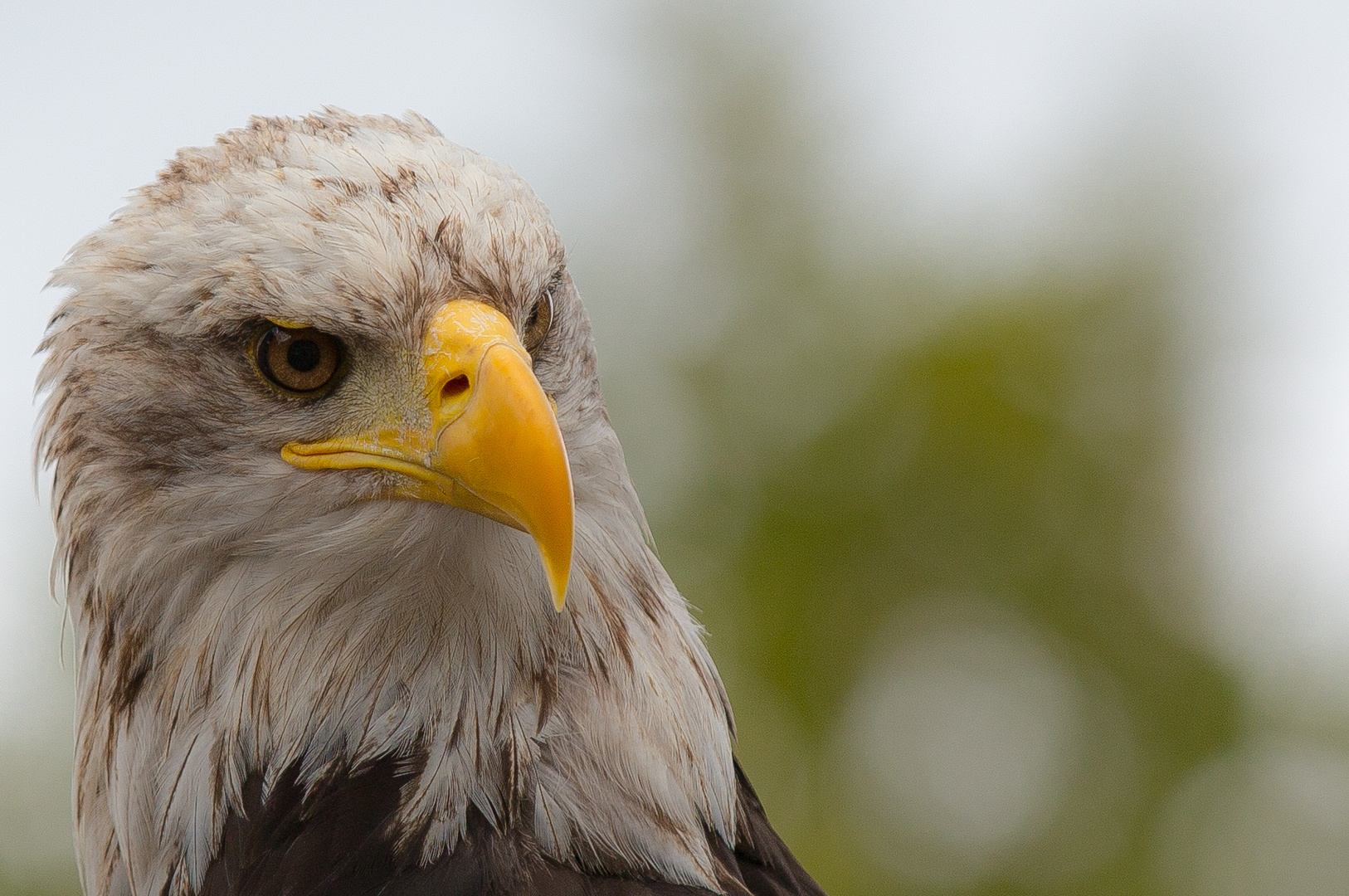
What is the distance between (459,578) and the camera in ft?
6.25

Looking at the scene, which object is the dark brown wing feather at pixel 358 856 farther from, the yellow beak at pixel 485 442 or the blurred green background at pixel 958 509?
the blurred green background at pixel 958 509

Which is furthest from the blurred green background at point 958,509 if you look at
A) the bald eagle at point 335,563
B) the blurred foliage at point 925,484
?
the bald eagle at point 335,563

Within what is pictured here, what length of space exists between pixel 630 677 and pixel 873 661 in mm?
13340

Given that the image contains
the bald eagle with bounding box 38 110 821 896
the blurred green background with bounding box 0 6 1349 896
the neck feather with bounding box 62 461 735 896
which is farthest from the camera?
the blurred green background with bounding box 0 6 1349 896

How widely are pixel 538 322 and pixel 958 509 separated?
46.1 ft

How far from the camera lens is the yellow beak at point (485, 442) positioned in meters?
1.60

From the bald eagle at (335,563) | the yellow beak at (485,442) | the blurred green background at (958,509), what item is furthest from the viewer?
the blurred green background at (958,509)

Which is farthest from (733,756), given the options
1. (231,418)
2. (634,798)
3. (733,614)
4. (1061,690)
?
(1061,690)

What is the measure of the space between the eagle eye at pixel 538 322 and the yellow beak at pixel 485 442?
0.15 m

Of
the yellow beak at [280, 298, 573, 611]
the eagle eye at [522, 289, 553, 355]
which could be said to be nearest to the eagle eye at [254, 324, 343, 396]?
the yellow beak at [280, 298, 573, 611]

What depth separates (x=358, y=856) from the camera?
5.92 ft

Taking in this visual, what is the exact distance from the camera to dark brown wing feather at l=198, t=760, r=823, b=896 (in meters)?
1.79

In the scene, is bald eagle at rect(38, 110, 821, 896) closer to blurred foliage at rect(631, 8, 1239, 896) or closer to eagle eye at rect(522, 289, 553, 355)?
eagle eye at rect(522, 289, 553, 355)

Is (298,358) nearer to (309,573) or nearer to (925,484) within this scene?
(309,573)
